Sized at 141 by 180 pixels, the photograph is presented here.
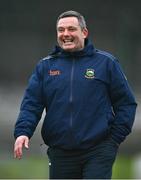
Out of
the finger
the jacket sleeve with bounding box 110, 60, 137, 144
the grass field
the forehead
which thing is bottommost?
the grass field

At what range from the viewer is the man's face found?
5.44 metres

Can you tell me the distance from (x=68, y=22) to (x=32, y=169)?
4955mm

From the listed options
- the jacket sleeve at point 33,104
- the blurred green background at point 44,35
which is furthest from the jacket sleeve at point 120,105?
the blurred green background at point 44,35

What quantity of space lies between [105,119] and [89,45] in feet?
1.69

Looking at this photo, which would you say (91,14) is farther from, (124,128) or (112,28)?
(124,128)

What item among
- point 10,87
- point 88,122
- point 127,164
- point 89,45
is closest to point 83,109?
point 88,122

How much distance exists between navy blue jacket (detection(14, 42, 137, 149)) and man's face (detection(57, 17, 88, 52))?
5cm

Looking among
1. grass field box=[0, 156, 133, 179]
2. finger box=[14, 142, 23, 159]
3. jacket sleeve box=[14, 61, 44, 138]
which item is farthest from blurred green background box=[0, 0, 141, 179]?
finger box=[14, 142, 23, 159]

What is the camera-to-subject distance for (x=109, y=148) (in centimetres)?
534

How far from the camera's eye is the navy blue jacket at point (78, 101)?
17.4 feet

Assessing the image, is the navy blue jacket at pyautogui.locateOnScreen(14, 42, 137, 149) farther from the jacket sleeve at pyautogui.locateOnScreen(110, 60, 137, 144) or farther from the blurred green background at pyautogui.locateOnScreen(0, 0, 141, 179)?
the blurred green background at pyautogui.locateOnScreen(0, 0, 141, 179)

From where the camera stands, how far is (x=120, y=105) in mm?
5453

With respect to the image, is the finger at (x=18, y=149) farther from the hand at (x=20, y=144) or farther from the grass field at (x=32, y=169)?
the grass field at (x=32, y=169)

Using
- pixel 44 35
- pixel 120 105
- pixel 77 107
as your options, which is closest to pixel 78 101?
pixel 77 107
